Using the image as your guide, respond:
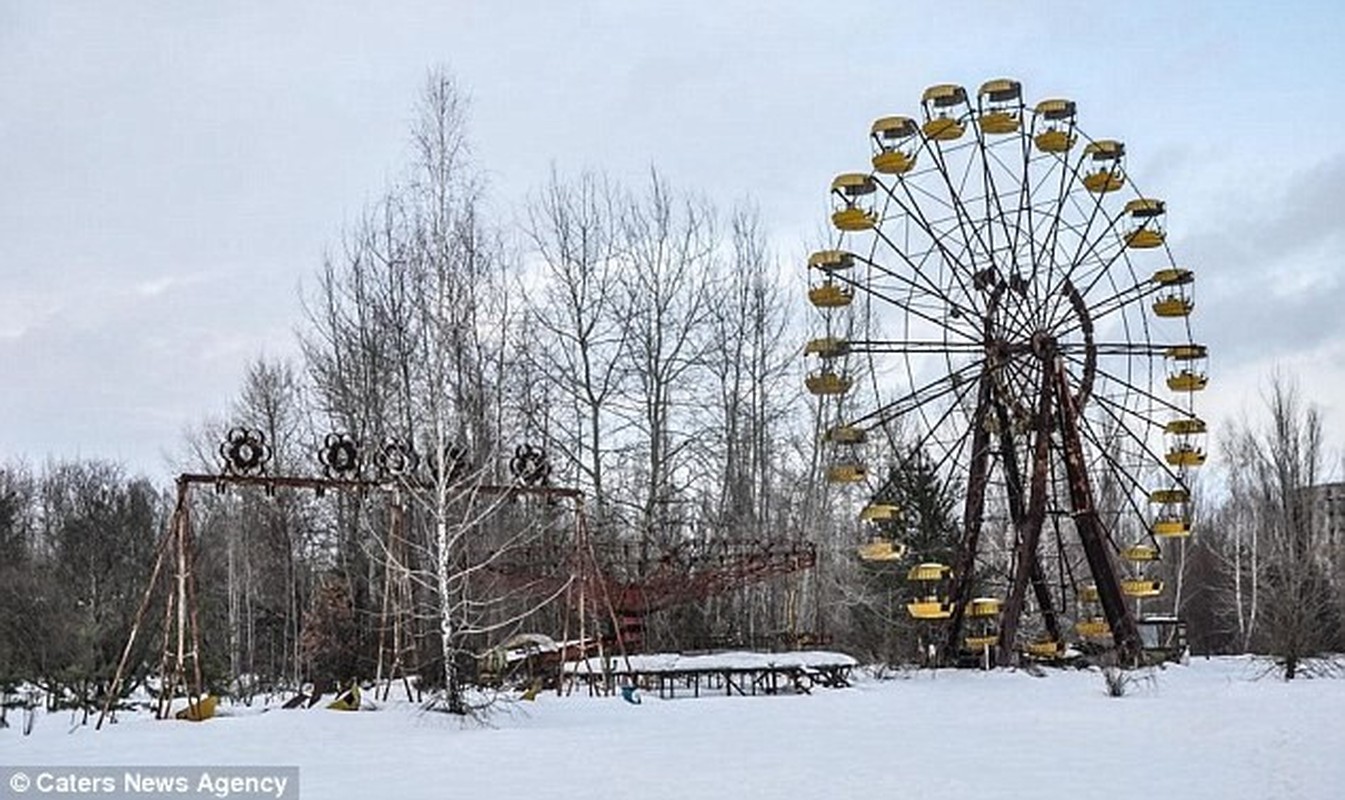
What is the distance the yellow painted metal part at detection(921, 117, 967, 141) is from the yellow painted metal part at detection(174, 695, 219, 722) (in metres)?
16.6

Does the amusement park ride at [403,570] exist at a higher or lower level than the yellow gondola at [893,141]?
lower

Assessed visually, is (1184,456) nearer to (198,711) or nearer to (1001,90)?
(1001,90)

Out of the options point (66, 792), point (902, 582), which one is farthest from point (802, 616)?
point (66, 792)

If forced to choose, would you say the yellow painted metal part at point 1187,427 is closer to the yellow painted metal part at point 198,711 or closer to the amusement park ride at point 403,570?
the amusement park ride at point 403,570

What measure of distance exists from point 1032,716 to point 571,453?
16.6 m

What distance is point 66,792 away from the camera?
970 cm

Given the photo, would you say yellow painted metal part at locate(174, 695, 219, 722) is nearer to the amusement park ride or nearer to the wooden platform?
the amusement park ride

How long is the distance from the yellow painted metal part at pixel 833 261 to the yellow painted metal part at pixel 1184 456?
6.82 metres

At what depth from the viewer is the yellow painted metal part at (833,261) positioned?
2719 cm

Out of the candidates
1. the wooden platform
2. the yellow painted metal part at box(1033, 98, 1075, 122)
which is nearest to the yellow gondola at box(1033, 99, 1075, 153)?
the yellow painted metal part at box(1033, 98, 1075, 122)

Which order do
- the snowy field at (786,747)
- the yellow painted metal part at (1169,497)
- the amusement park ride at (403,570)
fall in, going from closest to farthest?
1. the snowy field at (786,747)
2. the amusement park ride at (403,570)
3. the yellow painted metal part at (1169,497)

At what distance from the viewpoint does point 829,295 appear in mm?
26875

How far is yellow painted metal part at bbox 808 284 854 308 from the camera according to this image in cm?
2688

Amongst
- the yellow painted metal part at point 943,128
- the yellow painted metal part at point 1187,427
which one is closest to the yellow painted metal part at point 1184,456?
the yellow painted metal part at point 1187,427
